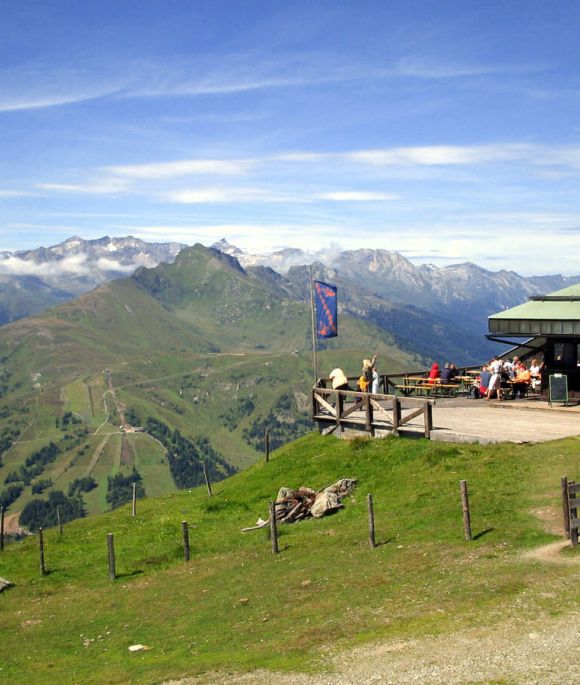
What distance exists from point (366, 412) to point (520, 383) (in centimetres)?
1195

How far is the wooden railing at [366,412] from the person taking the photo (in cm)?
3838

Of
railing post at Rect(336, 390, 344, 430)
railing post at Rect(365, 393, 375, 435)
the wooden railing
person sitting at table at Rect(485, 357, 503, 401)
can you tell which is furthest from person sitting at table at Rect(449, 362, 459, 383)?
railing post at Rect(365, 393, 375, 435)

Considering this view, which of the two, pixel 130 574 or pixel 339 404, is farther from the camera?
pixel 339 404

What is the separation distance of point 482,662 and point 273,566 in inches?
500

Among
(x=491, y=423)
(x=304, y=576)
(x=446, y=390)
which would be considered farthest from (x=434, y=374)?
(x=304, y=576)

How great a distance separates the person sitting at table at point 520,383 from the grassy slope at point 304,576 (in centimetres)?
1264

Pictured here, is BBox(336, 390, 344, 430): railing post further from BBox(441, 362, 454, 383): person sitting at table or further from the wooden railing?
BBox(441, 362, 454, 383): person sitting at table

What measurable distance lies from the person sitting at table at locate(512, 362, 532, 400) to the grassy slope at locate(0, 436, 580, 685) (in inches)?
497

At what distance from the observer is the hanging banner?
46.7 m

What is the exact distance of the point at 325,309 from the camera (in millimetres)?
47000

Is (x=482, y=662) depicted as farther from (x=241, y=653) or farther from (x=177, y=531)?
(x=177, y=531)

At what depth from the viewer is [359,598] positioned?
21.6 meters

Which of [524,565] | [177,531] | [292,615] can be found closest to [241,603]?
[292,615]

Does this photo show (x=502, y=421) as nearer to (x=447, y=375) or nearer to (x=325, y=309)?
(x=447, y=375)
